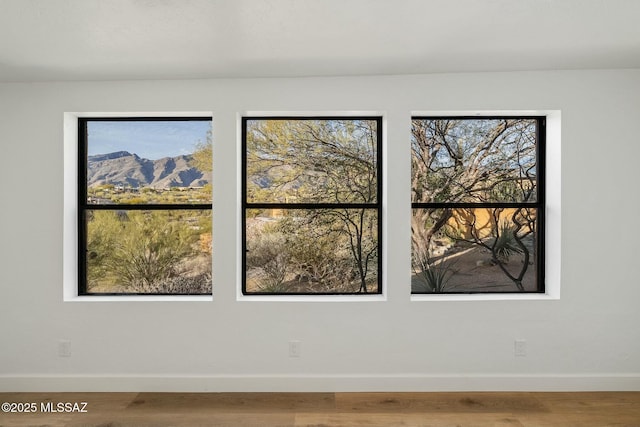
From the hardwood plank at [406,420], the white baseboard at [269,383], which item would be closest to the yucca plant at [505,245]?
the white baseboard at [269,383]

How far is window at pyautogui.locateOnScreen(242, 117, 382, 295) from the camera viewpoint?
296 cm

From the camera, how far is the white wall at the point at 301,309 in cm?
268

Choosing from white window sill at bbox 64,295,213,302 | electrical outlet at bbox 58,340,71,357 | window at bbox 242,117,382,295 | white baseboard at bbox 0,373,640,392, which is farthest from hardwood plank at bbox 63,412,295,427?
window at bbox 242,117,382,295

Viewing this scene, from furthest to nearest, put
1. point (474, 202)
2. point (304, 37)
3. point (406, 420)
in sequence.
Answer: point (474, 202) < point (406, 420) < point (304, 37)

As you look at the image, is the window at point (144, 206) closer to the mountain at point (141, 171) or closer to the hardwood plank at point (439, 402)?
the mountain at point (141, 171)

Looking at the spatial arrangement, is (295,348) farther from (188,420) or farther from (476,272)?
(476,272)

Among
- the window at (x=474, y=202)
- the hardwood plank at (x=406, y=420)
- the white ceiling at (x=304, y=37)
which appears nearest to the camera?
the white ceiling at (x=304, y=37)

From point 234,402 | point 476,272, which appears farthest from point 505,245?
point 234,402

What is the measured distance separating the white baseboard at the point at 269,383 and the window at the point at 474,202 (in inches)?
26.1

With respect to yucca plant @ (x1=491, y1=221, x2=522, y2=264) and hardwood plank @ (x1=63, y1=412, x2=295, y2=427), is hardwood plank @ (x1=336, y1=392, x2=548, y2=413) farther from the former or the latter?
yucca plant @ (x1=491, y1=221, x2=522, y2=264)

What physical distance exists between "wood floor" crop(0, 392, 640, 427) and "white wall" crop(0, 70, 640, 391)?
88mm

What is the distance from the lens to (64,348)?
2.72m

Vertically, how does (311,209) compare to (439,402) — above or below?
above

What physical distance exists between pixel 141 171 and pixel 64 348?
4.81 ft
